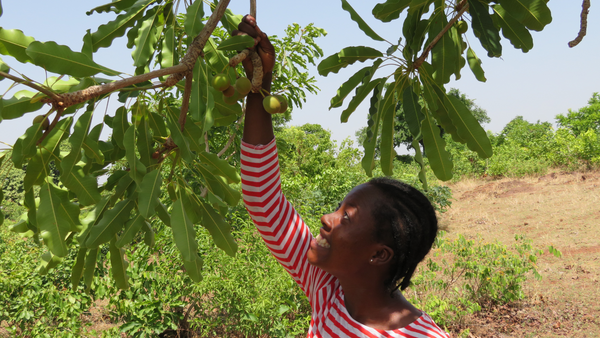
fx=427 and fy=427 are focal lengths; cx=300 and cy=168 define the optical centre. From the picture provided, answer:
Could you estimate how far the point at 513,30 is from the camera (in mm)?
1300

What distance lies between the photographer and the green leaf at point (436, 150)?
133 cm

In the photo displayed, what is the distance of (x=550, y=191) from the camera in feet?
32.5

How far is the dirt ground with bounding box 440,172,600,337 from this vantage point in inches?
151

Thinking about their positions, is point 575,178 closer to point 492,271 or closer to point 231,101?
point 492,271

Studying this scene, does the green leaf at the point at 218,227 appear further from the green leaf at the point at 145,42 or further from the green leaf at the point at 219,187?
the green leaf at the point at 145,42

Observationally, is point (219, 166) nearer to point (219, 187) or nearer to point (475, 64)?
point (219, 187)

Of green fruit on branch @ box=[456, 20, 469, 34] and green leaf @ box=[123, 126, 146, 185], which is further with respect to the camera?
green fruit on branch @ box=[456, 20, 469, 34]

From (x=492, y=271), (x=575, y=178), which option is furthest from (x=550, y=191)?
(x=492, y=271)

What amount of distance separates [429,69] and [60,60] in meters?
1.06

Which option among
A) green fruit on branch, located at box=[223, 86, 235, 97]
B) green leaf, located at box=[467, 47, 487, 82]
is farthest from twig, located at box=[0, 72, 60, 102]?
green leaf, located at box=[467, 47, 487, 82]

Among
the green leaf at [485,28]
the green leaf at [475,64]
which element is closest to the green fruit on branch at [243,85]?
the green leaf at [485,28]

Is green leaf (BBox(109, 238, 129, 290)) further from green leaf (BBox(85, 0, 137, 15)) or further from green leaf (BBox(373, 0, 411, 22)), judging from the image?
green leaf (BBox(373, 0, 411, 22))

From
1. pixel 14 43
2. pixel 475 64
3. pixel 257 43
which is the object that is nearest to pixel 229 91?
pixel 257 43

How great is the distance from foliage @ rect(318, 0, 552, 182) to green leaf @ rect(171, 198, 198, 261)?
2.31ft
